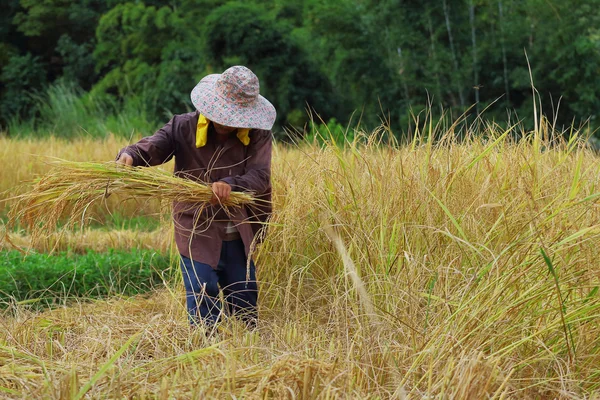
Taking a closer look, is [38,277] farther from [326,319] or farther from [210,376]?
[210,376]

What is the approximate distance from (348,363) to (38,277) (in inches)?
122

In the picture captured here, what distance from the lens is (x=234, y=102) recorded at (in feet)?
13.1

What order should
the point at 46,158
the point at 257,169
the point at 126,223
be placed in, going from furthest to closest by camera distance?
1. the point at 46,158
2. the point at 126,223
3. the point at 257,169

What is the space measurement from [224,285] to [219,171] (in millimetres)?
574

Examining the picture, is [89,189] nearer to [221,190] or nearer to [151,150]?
[151,150]

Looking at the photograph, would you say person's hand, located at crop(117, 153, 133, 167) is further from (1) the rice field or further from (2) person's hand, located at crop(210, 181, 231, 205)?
(1) the rice field

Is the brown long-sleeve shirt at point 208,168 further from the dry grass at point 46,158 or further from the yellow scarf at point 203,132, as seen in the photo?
the dry grass at point 46,158

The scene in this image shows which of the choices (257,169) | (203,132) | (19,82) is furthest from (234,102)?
(19,82)

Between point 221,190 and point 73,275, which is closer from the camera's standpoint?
point 221,190

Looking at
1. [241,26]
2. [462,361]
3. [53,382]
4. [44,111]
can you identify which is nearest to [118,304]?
[53,382]

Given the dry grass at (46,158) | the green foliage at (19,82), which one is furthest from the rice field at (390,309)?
the green foliage at (19,82)

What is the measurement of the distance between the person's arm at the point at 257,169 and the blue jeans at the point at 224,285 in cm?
34

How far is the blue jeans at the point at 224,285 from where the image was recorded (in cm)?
406

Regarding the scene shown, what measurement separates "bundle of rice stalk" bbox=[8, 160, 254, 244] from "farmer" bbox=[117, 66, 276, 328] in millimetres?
120
